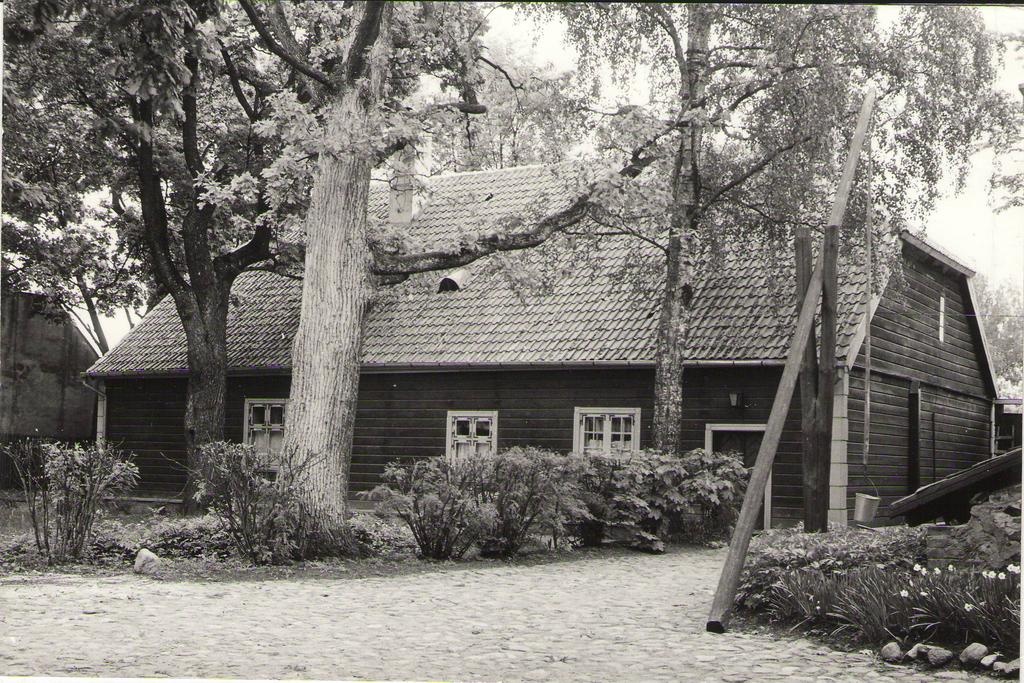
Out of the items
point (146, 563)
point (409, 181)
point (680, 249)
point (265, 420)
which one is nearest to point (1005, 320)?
point (680, 249)

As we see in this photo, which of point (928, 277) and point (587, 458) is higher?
point (928, 277)

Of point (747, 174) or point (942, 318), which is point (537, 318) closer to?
point (747, 174)

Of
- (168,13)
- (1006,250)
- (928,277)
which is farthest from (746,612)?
(928,277)

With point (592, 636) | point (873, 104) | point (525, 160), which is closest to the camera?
point (592, 636)

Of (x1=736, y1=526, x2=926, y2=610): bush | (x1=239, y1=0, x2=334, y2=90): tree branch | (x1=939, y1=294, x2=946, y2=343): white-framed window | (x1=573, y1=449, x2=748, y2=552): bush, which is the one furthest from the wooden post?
(x1=939, y1=294, x2=946, y2=343): white-framed window

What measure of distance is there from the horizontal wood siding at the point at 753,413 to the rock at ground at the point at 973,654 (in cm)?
787

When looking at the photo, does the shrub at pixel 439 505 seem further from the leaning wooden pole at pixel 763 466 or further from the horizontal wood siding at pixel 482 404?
the horizontal wood siding at pixel 482 404

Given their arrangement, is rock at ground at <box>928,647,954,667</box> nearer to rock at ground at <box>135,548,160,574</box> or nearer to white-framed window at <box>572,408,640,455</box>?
rock at ground at <box>135,548,160,574</box>

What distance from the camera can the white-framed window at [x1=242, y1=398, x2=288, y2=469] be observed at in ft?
46.4

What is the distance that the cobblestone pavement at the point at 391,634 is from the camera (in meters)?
5.58

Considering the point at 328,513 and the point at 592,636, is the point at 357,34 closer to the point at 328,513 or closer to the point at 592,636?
the point at 328,513

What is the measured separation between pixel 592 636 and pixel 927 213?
734cm

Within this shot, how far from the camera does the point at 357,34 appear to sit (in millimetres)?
10109

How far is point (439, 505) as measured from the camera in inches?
391
